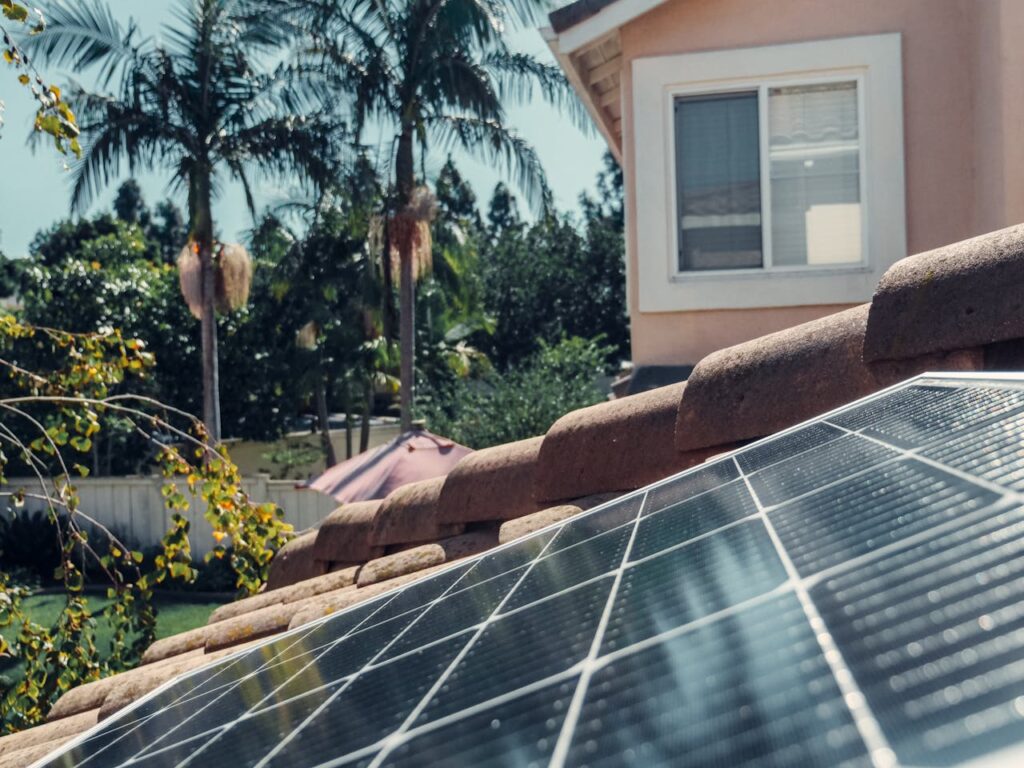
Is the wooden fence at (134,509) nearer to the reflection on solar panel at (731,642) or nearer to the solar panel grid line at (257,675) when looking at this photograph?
the solar panel grid line at (257,675)

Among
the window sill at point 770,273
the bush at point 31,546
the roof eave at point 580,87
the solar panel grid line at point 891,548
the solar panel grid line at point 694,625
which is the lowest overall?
the bush at point 31,546

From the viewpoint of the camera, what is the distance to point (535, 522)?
5.14 m

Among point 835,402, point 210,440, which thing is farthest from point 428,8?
point 835,402

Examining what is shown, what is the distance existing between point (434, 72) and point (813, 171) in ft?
45.8

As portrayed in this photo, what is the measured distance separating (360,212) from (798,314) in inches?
589

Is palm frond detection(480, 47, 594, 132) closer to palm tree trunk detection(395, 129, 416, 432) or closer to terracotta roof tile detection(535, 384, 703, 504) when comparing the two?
palm tree trunk detection(395, 129, 416, 432)

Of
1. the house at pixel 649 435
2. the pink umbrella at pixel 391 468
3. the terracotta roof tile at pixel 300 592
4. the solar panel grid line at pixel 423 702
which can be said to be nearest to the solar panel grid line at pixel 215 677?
the house at pixel 649 435

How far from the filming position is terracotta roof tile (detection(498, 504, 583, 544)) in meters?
5.08

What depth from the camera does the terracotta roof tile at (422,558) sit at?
19.0 ft

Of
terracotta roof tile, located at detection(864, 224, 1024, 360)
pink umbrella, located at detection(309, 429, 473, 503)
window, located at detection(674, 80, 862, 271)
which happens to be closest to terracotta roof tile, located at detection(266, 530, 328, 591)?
window, located at detection(674, 80, 862, 271)

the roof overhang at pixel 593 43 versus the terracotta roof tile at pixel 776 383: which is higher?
the roof overhang at pixel 593 43

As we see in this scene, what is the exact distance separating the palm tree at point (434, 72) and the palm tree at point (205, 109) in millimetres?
868

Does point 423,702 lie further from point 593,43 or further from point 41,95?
point 593,43

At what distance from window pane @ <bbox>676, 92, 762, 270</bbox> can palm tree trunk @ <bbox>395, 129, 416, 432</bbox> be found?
1425 centimetres
